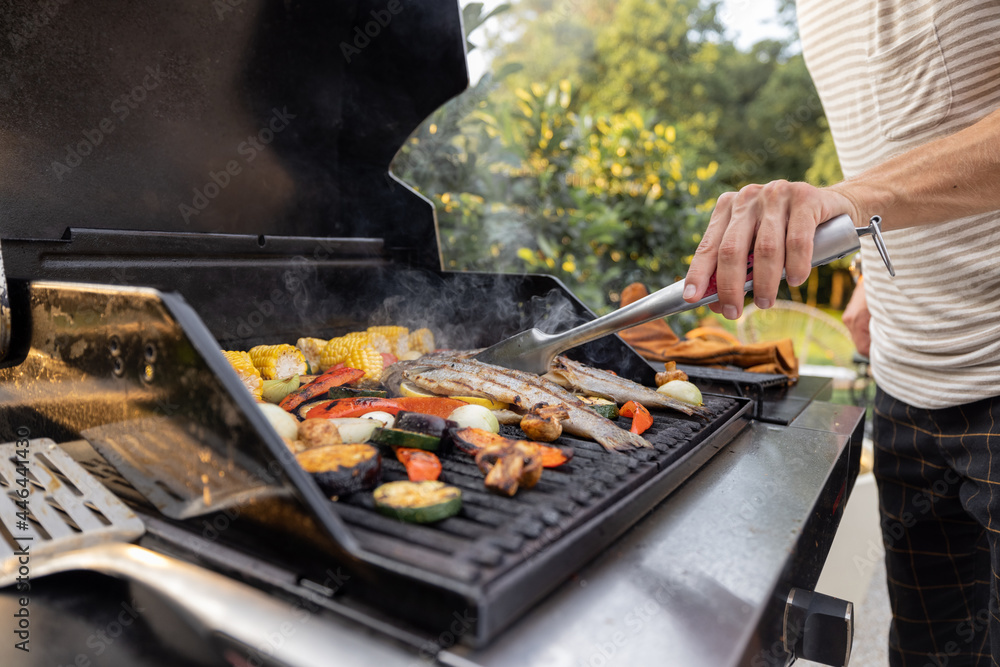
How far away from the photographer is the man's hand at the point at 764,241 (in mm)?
1290

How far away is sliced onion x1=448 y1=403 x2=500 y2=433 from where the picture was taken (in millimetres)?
1434

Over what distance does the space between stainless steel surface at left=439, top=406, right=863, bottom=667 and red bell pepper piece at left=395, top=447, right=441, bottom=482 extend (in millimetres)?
344

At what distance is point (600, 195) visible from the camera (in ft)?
18.9

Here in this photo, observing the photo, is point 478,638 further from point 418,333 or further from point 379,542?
point 418,333

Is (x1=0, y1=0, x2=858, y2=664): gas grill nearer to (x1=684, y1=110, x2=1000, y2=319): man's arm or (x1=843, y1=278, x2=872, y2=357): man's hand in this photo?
(x1=684, y1=110, x2=1000, y2=319): man's arm

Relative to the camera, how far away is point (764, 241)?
1.29 meters

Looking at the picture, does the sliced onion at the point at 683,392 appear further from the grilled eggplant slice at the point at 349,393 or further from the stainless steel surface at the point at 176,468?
the stainless steel surface at the point at 176,468

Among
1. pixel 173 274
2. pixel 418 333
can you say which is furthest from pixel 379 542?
pixel 418 333

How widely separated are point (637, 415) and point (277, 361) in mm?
1088

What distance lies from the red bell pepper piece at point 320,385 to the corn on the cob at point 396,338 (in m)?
0.29

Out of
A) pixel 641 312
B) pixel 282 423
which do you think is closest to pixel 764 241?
pixel 641 312

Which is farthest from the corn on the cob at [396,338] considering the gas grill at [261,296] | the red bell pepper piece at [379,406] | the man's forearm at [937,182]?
the man's forearm at [937,182]

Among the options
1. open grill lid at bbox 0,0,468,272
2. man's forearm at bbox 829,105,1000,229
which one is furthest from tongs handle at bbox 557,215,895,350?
open grill lid at bbox 0,0,468,272

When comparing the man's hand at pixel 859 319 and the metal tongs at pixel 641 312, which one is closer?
the metal tongs at pixel 641 312
